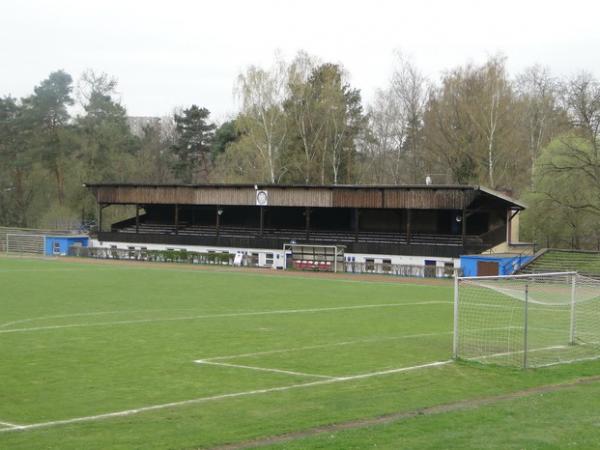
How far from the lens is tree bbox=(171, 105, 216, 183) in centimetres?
10344

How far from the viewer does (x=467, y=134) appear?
253ft

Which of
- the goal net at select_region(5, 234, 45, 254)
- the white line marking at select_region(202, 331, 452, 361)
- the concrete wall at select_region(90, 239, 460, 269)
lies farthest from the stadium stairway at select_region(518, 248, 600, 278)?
the goal net at select_region(5, 234, 45, 254)

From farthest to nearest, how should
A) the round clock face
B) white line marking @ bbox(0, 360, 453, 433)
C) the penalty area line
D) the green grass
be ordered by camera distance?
the round clock face → white line marking @ bbox(0, 360, 453, 433) → the penalty area line → the green grass

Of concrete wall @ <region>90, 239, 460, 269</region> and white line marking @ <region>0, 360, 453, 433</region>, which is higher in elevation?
concrete wall @ <region>90, 239, 460, 269</region>

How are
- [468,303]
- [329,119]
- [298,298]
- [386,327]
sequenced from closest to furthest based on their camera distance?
[386,327] → [468,303] → [298,298] → [329,119]

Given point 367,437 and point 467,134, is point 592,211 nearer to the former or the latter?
point 467,134

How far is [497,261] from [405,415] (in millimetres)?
41937

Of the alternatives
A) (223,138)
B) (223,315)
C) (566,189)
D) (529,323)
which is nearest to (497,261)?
(566,189)

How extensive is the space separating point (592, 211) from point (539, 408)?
50.1 m

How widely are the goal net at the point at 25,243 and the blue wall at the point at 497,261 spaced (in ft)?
134

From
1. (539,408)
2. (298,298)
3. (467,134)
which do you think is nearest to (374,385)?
(539,408)

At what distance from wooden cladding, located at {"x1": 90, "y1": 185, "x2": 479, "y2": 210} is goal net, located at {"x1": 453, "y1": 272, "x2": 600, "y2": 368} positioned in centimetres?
2643

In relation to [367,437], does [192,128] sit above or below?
above

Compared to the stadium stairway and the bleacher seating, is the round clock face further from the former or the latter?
the stadium stairway
